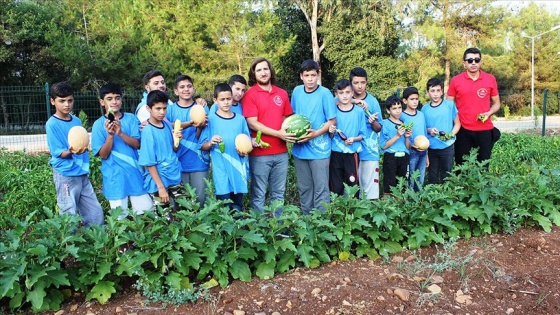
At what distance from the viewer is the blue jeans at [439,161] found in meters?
6.29

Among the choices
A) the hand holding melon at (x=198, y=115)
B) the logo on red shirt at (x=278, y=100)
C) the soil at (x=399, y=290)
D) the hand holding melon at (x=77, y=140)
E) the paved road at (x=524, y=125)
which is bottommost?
the soil at (x=399, y=290)

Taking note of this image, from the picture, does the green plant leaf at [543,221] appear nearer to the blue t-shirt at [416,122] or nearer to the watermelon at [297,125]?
the blue t-shirt at [416,122]

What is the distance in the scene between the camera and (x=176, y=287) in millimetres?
3580

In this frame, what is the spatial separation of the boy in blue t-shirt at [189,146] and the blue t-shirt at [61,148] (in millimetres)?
1014

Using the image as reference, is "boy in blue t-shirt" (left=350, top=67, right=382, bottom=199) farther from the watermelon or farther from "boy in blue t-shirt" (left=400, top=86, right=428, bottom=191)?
the watermelon

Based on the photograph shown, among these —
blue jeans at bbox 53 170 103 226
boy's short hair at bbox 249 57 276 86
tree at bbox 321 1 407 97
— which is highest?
tree at bbox 321 1 407 97

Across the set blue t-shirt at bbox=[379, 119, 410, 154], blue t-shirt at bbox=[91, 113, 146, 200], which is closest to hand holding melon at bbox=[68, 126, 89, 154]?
blue t-shirt at bbox=[91, 113, 146, 200]

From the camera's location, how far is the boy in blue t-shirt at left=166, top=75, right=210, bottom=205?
5.02 meters

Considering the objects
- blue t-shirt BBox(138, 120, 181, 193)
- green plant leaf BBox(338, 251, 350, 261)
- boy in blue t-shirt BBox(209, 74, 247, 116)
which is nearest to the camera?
green plant leaf BBox(338, 251, 350, 261)

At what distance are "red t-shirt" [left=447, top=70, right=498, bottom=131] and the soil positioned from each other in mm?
2348

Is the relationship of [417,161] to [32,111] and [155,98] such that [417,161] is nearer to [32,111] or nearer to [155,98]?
[155,98]

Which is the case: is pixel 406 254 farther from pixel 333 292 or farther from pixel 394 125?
pixel 394 125

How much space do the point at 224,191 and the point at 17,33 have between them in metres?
23.9

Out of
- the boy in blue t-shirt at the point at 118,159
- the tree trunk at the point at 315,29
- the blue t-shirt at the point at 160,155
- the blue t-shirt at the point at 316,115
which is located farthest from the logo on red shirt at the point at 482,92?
the tree trunk at the point at 315,29
